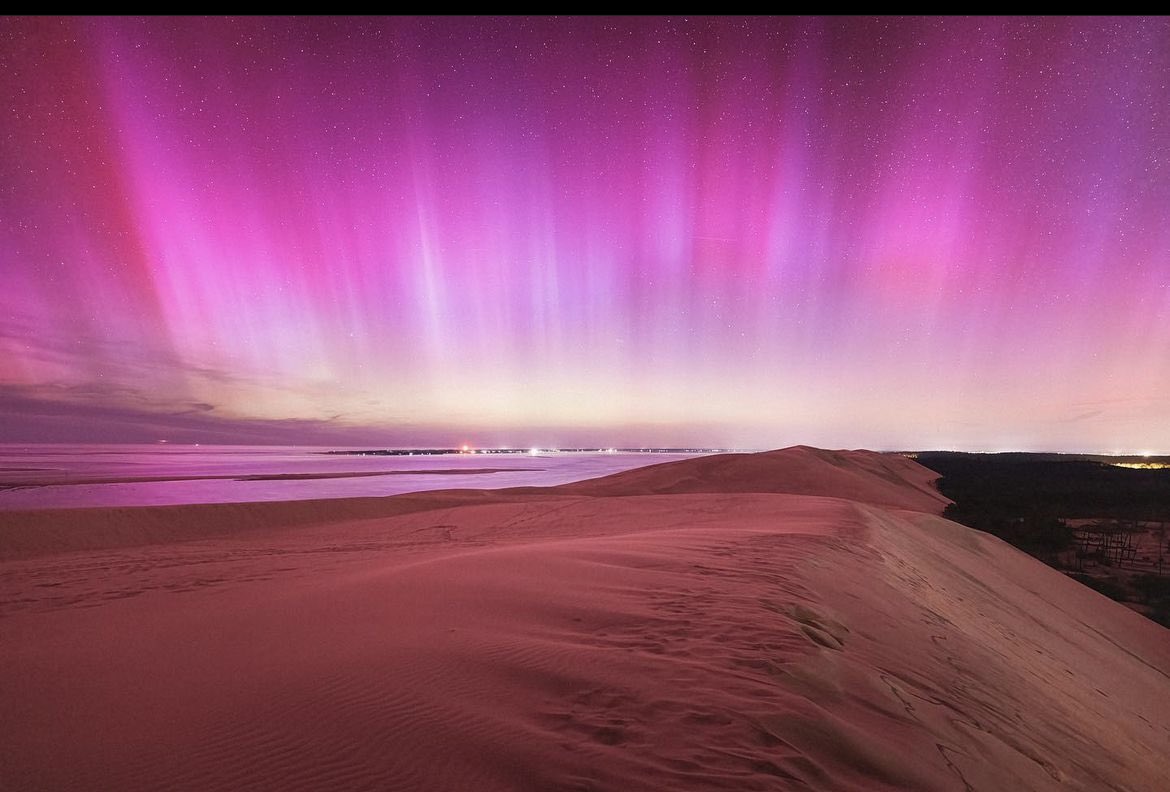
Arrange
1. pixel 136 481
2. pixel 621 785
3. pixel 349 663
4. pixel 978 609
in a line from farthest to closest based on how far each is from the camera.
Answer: pixel 136 481 < pixel 978 609 < pixel 349 663 < pixel 621 785

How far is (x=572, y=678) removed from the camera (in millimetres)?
3506

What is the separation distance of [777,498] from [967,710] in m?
15.9

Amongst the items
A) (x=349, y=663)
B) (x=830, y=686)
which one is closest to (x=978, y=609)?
(x=830, y=686)

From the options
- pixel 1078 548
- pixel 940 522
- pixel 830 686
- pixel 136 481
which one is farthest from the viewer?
pixel 136 481

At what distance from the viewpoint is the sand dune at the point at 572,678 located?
8.70 feet

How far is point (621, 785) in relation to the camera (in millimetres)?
2377

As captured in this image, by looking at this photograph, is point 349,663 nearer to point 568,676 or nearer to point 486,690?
point 486,690

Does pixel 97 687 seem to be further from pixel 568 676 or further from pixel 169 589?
pixel 169 589

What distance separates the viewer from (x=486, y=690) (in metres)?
3.38

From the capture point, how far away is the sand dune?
2650 millimetres

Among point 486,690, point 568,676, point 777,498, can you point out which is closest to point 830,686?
point 568,676

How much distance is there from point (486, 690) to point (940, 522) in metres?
18.6

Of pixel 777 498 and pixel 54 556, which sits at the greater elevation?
pixel 777 498

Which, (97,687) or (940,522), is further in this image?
(940,522)
